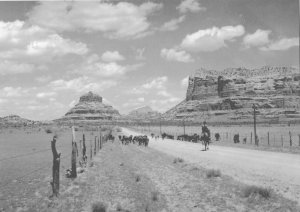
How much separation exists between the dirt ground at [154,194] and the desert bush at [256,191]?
0.14 meters

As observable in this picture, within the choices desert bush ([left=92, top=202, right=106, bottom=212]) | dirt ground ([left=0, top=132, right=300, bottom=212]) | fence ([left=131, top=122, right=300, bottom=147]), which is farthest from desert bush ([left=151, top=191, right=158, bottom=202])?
fence ([left=131, top=122, right=300, bottom=147])

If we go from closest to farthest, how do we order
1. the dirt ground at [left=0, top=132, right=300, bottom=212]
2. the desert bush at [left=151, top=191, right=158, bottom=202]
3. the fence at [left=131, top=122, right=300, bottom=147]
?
1. the dirt ground at [left=0, top=132, right=300, bottom=212]
2. the desert bush at [left=151, top=191, right=158, bottom=202]
3. the fence at [left=131, top=122, right=300, bottom=147]

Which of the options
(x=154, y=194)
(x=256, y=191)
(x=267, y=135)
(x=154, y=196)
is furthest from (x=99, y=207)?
(x=267, y=135)

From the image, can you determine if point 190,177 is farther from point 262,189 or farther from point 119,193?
point 262,189

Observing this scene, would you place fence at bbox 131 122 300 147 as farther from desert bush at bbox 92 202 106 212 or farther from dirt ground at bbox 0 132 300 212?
desert bush at bbox 92 202 106 212

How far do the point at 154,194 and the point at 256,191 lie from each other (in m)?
3.73

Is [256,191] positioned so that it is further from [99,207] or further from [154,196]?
[99,207]

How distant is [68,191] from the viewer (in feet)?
53.6

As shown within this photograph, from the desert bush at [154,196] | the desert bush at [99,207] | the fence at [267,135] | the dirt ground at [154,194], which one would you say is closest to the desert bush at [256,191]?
the dirt ground at [154,194]

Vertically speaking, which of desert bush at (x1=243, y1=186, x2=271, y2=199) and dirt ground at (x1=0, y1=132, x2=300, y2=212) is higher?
desert bush at (x1=243, y1=186, x2=271, y2=199)

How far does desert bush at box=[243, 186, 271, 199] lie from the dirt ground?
139mm

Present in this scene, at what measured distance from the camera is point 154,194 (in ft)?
49.4

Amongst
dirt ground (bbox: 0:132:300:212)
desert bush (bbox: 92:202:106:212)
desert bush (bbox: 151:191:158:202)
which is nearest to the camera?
desert bush (bbox: 92:202:106:212)

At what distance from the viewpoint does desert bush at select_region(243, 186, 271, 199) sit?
1343 cm
